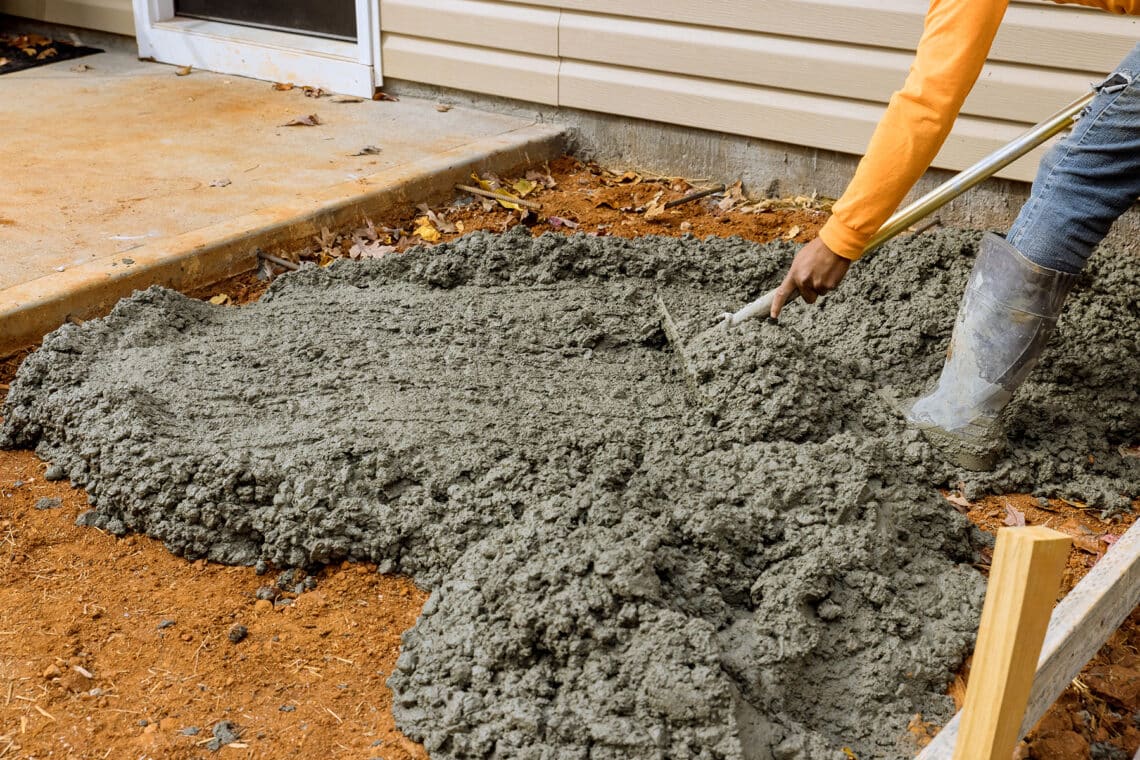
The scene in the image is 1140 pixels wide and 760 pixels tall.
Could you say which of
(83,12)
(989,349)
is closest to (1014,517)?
(989,349)

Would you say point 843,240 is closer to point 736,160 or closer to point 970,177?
point 970,177

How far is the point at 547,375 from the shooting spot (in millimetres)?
3055

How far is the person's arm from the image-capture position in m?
2.15

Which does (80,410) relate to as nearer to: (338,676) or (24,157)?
(338,676)

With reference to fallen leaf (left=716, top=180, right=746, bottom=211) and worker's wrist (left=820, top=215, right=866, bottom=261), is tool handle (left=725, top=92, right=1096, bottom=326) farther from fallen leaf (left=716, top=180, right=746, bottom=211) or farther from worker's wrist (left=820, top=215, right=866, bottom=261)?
fallen leaf (left=716, top=180, right=746, bottom=211)

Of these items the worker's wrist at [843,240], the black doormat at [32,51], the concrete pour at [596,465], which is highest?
the worker's wrist at [843,240]

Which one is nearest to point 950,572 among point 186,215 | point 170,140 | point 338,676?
point 338,676

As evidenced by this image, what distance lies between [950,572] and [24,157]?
4.54 meters

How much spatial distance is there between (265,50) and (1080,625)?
5784mm

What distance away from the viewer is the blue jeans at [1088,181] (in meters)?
2.46

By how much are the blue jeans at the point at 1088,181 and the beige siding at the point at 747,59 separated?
5.42 ft

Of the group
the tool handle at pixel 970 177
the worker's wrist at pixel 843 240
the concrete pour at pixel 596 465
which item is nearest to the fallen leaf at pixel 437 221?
the concrete pour at pixel 596 465

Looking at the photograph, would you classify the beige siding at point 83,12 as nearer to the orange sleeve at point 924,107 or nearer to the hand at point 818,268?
the hand at point 818,268

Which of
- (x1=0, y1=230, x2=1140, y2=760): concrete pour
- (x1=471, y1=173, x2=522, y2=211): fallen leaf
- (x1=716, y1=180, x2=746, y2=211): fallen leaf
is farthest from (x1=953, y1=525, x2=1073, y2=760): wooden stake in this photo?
(x1=471, y1=173, x2=522, y2=211): fallen leaf
